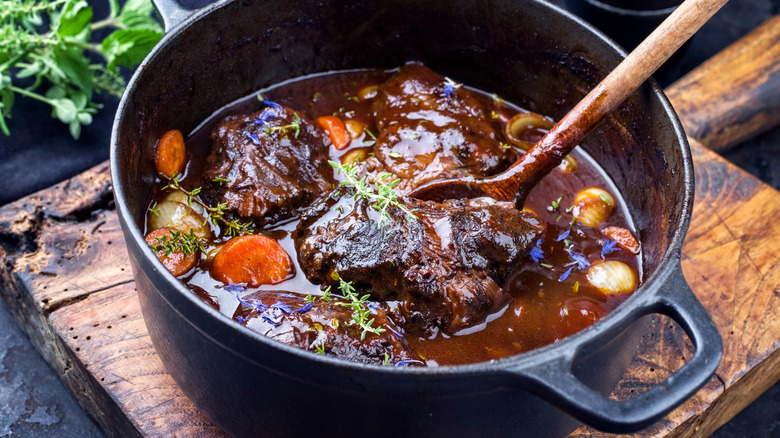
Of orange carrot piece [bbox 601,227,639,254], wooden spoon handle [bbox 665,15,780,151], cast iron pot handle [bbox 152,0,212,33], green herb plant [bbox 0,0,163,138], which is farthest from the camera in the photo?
wooden spoon handle [bbox 665,15,780,151]

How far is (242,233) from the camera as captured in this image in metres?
2.42

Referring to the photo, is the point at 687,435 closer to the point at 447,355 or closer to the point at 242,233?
the point at 447,355

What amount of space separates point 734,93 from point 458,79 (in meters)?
1.45

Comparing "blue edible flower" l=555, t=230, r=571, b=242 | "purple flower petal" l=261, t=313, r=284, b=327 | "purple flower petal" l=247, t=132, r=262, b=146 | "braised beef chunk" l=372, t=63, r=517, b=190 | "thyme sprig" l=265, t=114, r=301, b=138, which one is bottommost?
"purple flower petal" l=261, t=313, r=284, b=327

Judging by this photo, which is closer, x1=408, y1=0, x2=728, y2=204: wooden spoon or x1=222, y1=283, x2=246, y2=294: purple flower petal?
x1=222, y1=283, x2=246, y2=294: purple flower petal

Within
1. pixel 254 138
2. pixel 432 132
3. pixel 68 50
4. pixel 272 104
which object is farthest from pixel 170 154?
pixel 68 50

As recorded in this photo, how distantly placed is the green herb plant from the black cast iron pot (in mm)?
672

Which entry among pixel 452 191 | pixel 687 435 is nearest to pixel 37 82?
pixel 452 191

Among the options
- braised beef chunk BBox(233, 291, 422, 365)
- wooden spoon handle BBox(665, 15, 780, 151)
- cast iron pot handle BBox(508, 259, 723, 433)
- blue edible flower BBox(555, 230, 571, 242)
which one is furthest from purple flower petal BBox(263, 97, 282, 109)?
wooden spoon handle BBox(665, 15, 780, 151)

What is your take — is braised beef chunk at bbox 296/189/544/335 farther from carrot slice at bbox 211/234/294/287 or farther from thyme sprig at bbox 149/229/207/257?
thyme sprig at bbox 149/229/207/257

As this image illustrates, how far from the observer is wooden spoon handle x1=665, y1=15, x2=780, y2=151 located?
3529mm

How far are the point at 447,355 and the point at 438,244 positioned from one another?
1.11ft

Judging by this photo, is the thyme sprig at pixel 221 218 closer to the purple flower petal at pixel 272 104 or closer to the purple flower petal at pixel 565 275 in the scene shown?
the purple flower petal at pixel 272 104

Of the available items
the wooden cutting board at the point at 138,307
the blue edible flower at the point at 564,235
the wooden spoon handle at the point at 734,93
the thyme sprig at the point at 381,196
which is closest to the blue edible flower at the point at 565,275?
the blue edible flower at the point at 564,235
